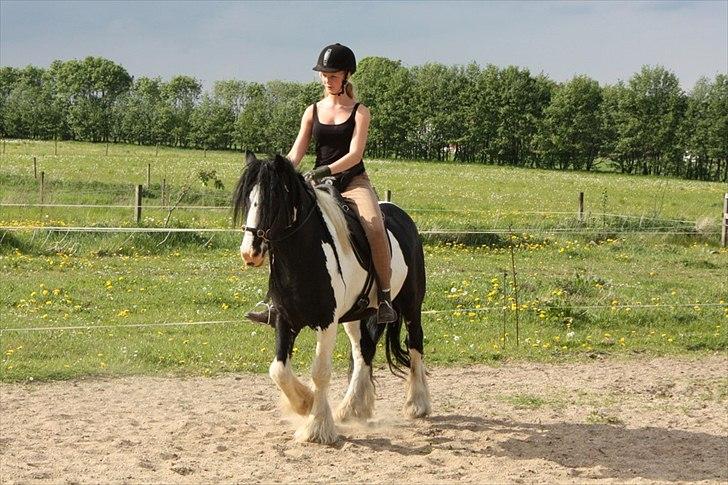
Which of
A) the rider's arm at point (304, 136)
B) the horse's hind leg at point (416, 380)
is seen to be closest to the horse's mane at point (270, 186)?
the rider's arm at point (304, 136)

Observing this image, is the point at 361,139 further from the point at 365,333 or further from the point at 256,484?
the point at 256,484

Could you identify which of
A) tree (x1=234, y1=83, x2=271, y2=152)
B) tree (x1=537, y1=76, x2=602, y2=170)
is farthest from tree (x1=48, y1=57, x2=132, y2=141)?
tree (x1=537, y1=76, x2=602, y2=170)

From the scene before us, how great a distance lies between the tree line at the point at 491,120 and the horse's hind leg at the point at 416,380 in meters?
67.7

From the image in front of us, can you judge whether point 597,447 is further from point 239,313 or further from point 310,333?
point 239,313

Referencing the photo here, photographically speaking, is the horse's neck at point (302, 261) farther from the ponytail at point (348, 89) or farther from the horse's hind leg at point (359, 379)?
the horse's hind leg at point (359, 379)

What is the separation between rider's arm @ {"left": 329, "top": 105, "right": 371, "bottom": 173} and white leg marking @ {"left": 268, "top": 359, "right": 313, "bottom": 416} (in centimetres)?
149

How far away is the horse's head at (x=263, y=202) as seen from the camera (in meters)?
5.58

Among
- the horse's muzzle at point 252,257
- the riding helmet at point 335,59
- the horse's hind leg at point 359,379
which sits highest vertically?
the riding helmet at point 335,59

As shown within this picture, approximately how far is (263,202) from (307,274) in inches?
28.7

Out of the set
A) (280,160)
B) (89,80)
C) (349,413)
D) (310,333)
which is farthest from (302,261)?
(89,80)

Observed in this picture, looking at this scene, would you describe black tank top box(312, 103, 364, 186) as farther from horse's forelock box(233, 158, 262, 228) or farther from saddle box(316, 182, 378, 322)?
horse's forelock box(233, 158, 262, 228)

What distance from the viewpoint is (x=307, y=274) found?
6156 mm

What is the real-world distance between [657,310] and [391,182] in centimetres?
3090

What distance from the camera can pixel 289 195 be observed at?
19.6 feet
